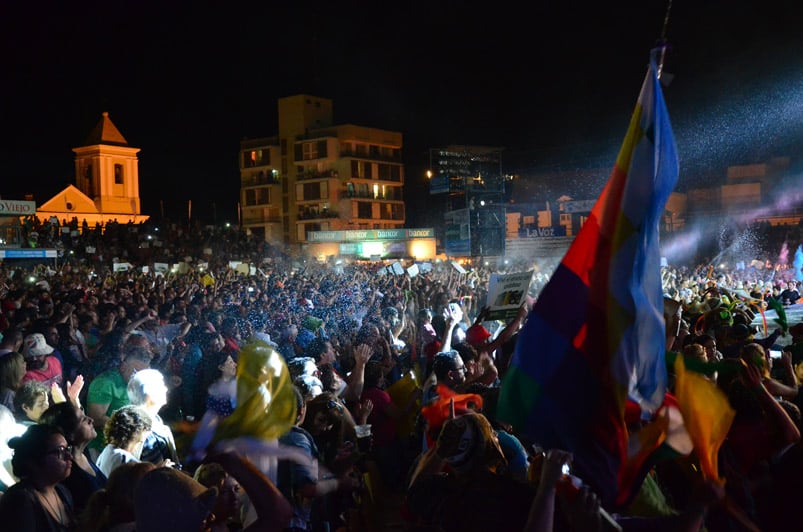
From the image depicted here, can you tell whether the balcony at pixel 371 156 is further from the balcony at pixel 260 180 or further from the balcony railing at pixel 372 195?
the balcony at pixel 260 180

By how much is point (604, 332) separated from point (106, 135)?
8066cm

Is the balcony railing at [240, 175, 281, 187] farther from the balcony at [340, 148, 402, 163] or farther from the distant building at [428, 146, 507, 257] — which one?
the distant building at [428, 146, 507, 257]

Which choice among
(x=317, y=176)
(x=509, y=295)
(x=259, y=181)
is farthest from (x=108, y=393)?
(x=259, y=181)

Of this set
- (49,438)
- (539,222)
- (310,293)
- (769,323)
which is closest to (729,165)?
(539,222)

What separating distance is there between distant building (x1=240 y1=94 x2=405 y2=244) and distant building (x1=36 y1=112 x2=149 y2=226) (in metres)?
12.6

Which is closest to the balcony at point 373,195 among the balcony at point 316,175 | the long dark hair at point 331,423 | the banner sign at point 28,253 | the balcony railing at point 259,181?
the balcony at point 316,175

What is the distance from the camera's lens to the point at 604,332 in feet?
10.4

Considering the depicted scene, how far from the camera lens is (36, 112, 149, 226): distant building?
73.2m

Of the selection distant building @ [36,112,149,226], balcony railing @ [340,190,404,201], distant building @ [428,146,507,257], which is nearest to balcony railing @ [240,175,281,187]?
balcony railing @ [340,190,404,201]

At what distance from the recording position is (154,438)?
14.9 feet

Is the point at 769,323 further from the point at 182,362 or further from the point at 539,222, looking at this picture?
the point at 539,222

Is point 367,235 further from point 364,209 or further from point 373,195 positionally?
point 373,195

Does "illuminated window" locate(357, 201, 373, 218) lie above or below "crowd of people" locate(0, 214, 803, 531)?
above

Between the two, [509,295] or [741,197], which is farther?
[741,197]
